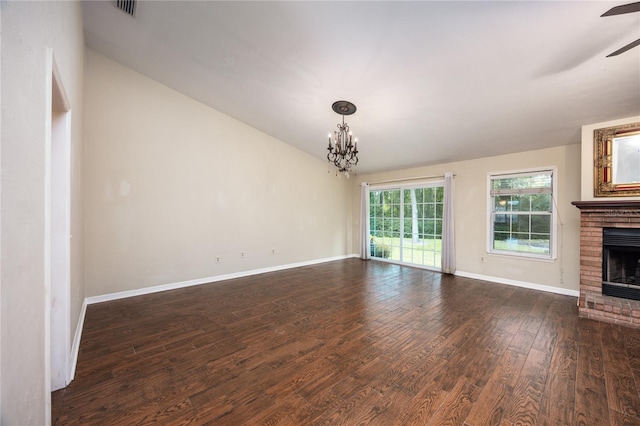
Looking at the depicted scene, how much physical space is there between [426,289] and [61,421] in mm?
4509

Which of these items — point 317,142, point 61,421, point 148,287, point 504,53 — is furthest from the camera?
point 317,142

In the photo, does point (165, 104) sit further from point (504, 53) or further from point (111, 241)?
point (504, 53)

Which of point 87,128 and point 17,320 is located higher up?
point 87,128

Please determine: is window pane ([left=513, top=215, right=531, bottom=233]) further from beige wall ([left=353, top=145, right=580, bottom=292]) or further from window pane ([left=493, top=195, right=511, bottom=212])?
beige wall ([left=353, top=145, right=580, bottom=292])

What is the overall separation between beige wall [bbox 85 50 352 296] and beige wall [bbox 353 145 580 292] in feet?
11.9

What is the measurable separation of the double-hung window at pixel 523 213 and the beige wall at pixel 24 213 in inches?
238

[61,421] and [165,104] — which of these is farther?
[165,104]

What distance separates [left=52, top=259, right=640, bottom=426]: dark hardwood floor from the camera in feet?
5.60

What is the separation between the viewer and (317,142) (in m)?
5.55

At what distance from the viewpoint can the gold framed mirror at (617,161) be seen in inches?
132

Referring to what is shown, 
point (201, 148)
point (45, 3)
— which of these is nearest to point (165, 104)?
point (201, 148)

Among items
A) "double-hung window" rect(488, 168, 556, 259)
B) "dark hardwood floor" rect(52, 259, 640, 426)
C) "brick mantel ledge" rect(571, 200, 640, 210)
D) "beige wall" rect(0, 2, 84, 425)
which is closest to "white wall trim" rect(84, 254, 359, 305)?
"dark hardwood floor" rect(52, 259, 640, 426)

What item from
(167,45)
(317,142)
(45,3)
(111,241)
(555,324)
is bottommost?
(555,324)

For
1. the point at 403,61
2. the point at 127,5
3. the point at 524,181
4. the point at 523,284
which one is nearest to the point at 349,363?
the point at 403,61
